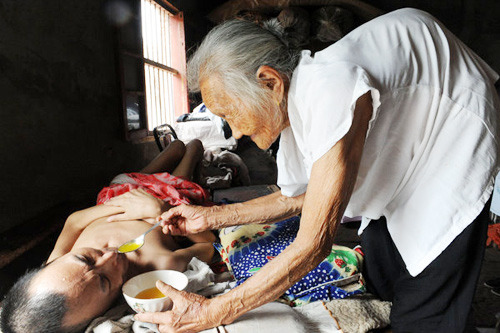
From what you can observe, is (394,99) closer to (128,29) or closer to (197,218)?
(197,218)

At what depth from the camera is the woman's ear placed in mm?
1193

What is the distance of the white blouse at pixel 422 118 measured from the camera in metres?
1.14

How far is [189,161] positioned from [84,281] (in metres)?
2.00

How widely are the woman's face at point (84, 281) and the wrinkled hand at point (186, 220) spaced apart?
0.31 m

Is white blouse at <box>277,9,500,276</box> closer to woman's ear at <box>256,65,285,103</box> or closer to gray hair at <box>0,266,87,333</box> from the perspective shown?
woman's ear at <box>256,65,285,103</box>

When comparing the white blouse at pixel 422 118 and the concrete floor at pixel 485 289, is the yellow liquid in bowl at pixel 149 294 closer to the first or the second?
the white blouse at pixel 422 118

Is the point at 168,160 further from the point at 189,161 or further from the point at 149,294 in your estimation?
the point at 149,294

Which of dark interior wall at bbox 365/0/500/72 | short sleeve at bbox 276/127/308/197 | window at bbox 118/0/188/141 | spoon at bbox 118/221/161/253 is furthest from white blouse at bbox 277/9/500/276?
dark interior wall at bbox 365/0/500/72

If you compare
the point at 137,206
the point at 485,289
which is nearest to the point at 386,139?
the point at 137,206

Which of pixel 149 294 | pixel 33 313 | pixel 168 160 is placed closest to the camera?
pixel 33 313

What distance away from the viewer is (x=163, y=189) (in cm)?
275

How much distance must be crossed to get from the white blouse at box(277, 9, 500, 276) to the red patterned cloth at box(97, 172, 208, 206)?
1.58 metres

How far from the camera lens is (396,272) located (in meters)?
1.61

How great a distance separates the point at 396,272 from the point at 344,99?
95 centimetres
